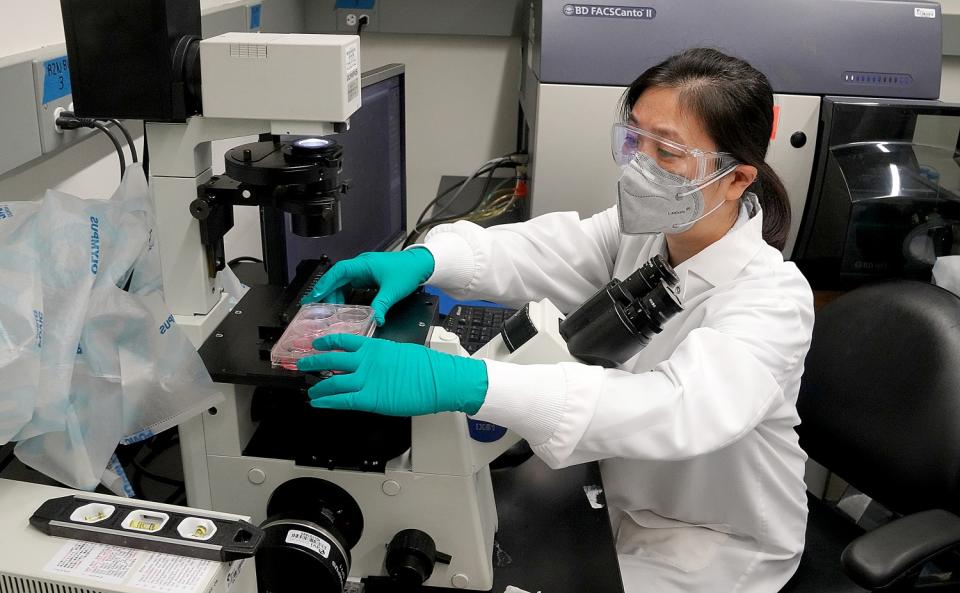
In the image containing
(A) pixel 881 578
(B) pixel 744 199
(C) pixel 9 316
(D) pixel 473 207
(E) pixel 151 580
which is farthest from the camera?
(D) pixel 473 207

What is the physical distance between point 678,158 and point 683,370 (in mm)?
310

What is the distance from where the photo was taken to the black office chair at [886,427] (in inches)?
42.6

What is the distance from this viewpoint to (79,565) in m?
0.60

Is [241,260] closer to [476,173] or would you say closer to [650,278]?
[476,173]

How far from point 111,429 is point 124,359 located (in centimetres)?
8

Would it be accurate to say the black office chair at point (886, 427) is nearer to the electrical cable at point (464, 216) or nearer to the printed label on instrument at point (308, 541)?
the printed label on instrument at point (308, 541)

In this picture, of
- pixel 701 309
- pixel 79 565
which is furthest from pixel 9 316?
pixel 701 309

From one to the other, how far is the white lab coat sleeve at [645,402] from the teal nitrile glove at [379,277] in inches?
9.9

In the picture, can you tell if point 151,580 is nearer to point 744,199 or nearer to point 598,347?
point 598,347

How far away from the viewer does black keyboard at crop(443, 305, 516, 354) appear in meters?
1.37

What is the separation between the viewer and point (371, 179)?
1.50 metres

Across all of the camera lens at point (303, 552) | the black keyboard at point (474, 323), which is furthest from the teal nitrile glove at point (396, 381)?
the black keyboard at point (474, 323)

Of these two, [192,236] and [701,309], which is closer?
[192,236]

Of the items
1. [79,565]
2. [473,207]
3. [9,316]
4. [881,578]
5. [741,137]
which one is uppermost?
[741,137]
